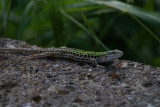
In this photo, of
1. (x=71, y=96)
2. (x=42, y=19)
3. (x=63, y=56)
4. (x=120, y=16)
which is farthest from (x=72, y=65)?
(x=120, y=16)

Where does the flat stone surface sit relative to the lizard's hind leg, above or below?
below

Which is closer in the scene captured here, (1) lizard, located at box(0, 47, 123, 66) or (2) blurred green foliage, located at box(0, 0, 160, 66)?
(1) lizard, located at box(0, 47, 123, 66)

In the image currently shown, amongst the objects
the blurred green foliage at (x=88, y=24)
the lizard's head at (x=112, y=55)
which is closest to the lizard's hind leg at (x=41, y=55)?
the lizard's head at (x=112, y=55)

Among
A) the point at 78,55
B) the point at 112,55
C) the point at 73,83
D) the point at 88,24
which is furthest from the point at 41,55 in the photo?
the point at 88,24

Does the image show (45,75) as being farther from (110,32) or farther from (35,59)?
(110,32)

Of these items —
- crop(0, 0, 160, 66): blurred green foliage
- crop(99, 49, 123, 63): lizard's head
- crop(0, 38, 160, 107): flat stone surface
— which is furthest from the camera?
crop(0, 0, 160, 66): blurred green foliage

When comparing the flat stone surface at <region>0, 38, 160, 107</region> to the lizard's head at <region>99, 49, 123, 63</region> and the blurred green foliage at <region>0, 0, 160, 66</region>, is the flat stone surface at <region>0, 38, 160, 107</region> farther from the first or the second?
the blurred green foliage at <region>0, 0, 160, 66</region>

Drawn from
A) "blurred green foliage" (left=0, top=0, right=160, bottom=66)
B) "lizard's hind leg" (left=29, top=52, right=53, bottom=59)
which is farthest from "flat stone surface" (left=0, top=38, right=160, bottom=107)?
"blurred green foliage" (left=0, top=0, right=160, bottom=66)
